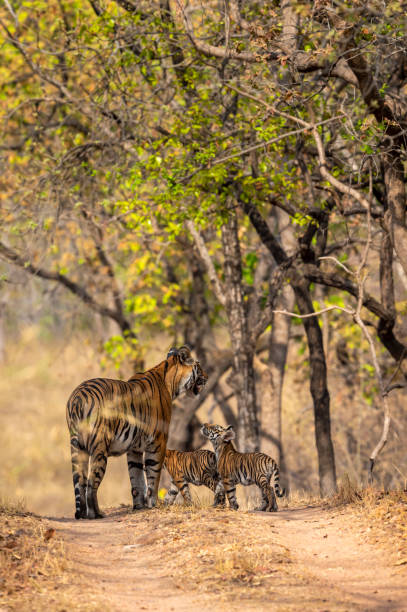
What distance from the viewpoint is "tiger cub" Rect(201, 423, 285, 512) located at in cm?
977

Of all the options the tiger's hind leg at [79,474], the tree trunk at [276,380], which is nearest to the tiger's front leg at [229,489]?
the tiger's hind leg at [79,474]

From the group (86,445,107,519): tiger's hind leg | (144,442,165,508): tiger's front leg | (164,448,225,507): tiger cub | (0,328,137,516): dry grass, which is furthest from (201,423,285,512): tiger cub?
(0,328,137,516): dry grass

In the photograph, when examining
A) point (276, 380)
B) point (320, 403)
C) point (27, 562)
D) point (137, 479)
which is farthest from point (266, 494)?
point (276, 380)

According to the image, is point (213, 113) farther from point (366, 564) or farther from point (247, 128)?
point (366, 564)

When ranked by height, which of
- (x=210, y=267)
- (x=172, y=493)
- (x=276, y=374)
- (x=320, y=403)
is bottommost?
(x=172, y=493)

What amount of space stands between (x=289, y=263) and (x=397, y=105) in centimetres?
318

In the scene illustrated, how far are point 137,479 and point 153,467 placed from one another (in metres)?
0.40

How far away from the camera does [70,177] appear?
1477 centimetres

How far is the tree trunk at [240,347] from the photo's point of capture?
1432 cm

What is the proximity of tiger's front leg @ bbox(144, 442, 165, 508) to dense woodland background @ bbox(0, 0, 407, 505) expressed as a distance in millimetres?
2546

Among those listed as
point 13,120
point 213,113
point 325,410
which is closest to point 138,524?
point 325,410

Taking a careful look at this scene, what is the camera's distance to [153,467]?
31.6 ft

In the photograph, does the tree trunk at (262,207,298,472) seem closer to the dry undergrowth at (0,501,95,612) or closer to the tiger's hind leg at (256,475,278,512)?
the tiger's hind leg at (256,475,278,512)

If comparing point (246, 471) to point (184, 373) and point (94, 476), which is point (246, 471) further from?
point (94, 476)
